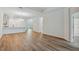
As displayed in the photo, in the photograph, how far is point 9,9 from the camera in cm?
214

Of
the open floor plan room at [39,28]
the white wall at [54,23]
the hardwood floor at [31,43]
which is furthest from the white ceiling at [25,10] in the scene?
the hardwood floor at [31,43]

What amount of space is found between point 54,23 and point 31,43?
58cm

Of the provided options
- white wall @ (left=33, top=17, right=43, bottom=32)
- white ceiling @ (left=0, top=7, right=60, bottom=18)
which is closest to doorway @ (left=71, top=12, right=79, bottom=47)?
white ceiling @ (left=0, top=7, right=60, bottom=18)

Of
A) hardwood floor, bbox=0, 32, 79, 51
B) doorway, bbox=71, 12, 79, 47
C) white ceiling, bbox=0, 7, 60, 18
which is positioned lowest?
hardwood floor, bbox=0, 32, 79, 51

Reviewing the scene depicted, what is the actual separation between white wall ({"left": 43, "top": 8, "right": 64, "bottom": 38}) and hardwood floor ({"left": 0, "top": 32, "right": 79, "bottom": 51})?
0.11 metres

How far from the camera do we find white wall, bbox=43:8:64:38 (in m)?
2.16

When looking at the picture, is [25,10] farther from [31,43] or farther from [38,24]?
[31,43]

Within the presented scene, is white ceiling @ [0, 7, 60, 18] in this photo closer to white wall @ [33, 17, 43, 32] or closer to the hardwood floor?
white wall @ [33, 17, 43, 32]

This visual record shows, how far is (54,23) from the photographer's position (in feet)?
7.23

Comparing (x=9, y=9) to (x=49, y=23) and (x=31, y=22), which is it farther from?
(x=49, y=23)
